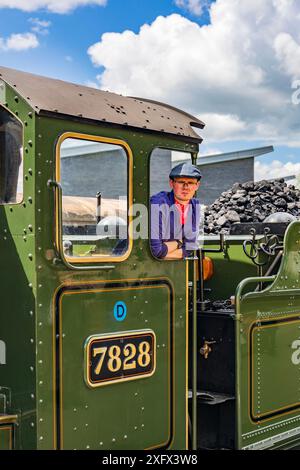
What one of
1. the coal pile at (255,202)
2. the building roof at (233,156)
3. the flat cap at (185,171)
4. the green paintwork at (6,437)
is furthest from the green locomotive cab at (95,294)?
the building roof at (233,156)

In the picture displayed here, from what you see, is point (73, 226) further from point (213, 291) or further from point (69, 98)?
point (213, 291)

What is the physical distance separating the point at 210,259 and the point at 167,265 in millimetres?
1424

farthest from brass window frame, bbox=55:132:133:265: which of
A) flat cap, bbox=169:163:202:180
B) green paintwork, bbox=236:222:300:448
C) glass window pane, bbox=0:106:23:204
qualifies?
green paintwork, bbox=236:222:300:448

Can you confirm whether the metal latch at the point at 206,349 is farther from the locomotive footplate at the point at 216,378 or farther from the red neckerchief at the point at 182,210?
the red neckerchief at the point at 182,210

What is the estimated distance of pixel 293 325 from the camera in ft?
16.5

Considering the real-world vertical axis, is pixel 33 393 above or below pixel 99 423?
above

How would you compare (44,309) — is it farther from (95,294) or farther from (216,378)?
(216,378)

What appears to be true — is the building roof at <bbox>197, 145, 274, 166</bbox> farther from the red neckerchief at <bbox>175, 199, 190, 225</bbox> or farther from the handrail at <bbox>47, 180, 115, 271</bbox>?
the handrail at <bbox>47, 180, 115, 271</bbox>

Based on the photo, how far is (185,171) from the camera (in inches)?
162

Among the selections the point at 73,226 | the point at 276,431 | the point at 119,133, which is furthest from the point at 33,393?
the point at 276,431

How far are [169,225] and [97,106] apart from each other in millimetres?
928

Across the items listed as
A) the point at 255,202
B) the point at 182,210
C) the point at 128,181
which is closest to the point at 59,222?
the point at 128,181

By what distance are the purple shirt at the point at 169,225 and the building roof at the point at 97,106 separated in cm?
46

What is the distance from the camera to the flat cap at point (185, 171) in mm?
4109
